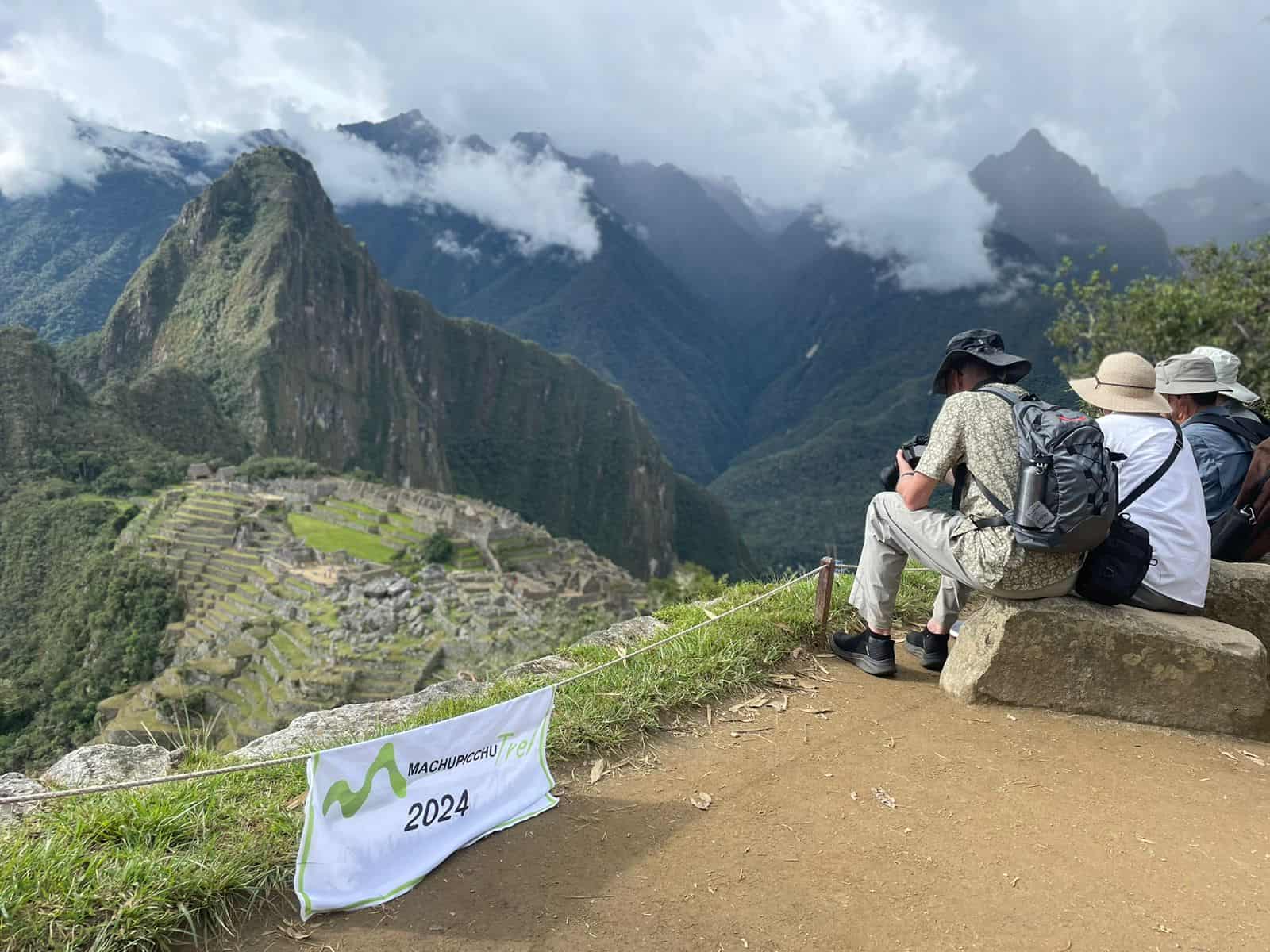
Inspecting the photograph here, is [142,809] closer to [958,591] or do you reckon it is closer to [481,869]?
[481,869]

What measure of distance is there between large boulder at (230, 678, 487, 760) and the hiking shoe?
200 cm

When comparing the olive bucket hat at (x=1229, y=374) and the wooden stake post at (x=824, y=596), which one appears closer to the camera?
the wooden stake post at (x=824, y=596)

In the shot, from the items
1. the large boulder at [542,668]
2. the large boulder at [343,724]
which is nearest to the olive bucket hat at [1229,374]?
the large boulder at [542,668]

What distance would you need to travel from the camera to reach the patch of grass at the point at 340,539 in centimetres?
3553

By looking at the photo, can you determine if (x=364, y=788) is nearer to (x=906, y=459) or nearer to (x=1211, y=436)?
(x=906, y=459)

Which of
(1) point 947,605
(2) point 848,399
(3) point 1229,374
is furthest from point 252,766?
(2) point 848,399

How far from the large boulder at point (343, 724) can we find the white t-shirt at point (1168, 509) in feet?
11.1

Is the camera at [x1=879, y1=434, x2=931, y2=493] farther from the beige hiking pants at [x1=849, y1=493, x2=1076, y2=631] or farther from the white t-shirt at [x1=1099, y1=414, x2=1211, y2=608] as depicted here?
the white t-shirt at [x1=1099, y1=414, x2=1211, y2=608]

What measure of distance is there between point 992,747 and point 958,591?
104 cm

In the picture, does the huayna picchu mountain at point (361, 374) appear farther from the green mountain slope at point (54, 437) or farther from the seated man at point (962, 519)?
the seated man at point (962, 519)

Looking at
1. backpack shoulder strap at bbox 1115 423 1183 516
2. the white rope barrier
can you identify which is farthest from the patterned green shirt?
the white rope barrier

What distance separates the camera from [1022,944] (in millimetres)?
2094

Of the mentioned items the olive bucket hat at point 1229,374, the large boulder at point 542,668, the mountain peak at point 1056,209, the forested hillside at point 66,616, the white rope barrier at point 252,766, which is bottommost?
the forested hillside at point 66,616

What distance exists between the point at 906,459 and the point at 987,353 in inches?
25.2
